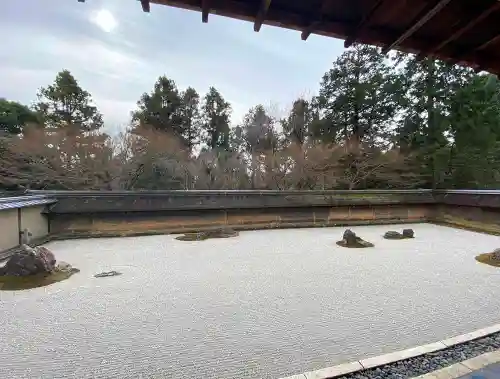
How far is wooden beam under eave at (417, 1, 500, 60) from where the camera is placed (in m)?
1.77

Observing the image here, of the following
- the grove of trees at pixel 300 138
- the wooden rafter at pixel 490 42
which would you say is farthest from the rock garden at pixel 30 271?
the grove of trees at pixel 300 138

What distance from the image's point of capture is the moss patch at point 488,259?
12.3ft

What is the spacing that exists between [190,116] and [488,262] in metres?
14.0

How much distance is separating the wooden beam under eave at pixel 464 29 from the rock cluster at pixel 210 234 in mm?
4258

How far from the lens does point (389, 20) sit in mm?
2074

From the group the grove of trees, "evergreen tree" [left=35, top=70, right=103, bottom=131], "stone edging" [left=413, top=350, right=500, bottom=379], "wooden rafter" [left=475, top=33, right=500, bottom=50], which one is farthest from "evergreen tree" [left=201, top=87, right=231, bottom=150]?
"stone edging" [left=413, top=350, right=500, bottom=379]

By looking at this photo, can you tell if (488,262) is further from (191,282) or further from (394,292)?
(191,282)

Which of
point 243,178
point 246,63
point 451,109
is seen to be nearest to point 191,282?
point 243,178

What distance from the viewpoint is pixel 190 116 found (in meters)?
15.1

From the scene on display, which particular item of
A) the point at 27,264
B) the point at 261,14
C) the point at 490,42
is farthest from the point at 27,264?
the point at 490,42

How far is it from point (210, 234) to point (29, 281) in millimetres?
3008

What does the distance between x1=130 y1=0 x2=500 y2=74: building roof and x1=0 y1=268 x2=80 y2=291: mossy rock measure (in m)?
2.93

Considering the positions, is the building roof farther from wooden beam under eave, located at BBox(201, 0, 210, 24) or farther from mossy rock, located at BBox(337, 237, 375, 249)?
mossy rock, located at BBox(337, 237, 375, 249)

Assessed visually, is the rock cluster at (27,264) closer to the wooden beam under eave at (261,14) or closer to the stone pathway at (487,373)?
the wooden beam under eave at (261,14)
